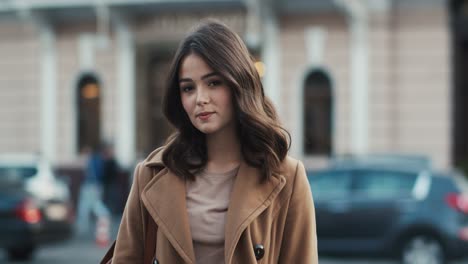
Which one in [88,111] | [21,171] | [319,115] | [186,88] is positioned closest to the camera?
[186,88]

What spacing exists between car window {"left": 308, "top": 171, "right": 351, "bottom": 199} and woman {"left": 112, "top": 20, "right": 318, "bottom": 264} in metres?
9.55

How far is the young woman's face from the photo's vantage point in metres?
2.77

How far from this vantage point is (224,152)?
289 cm

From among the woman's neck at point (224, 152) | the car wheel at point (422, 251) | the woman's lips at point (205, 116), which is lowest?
the car wheel at point (422, 251)

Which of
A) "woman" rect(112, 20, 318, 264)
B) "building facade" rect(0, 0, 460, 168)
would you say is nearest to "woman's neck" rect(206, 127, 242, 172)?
"woman" rect(112, 20, 318, 264)

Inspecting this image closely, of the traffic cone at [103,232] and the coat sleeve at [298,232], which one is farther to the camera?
the traffic cone at [103,232]

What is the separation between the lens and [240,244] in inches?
108

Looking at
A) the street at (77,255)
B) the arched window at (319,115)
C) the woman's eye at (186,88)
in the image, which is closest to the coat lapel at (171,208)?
the woman's eye at (186,88)

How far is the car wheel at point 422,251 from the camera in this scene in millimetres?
11672

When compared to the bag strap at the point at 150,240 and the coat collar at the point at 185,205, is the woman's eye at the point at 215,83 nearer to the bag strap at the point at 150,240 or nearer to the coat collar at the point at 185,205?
the coat collar at the point at 185,205

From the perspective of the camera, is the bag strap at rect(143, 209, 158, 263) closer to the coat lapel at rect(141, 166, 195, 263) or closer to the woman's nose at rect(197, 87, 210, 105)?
the coat lapel at rect(141, 166, 195, 263)

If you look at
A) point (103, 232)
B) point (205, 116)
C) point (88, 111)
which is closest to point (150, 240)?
point (205, 116)

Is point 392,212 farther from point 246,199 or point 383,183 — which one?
point 246,199

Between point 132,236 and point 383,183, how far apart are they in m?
9.61
